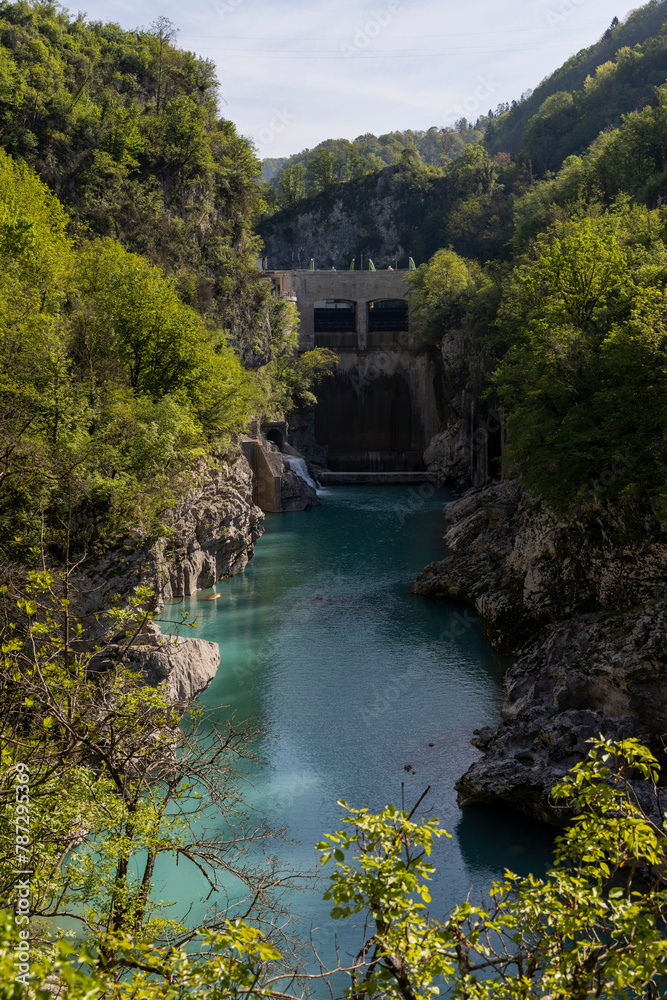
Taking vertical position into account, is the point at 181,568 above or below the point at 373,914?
below

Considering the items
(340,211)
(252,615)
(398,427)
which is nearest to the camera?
(252,615)

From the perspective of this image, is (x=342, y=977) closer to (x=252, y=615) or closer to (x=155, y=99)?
(x=252, y=615)

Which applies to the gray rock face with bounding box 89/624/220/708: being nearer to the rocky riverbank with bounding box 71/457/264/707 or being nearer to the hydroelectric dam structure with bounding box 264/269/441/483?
the rocky riverbank with bounding box 71/457/264/707

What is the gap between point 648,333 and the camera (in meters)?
17.7

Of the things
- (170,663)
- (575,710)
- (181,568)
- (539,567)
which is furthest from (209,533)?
(575,710)

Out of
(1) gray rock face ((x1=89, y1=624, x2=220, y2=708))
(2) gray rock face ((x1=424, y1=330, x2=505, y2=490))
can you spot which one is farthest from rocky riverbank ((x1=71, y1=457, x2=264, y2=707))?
(2) gray rock face ((x1=424, y1=330, x2=505, y2=490))

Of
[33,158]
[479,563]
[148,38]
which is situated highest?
[148,38]

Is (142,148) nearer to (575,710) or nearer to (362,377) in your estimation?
(362,377)

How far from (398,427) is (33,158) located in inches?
1300

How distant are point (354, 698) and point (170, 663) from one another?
577cm

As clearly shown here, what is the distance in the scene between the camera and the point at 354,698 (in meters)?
19.5

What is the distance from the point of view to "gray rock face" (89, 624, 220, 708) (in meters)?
14.3

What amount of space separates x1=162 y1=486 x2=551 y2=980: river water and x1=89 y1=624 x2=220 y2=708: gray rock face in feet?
6.94

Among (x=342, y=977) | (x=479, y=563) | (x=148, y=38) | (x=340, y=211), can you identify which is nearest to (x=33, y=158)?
(x=148, y=38)
